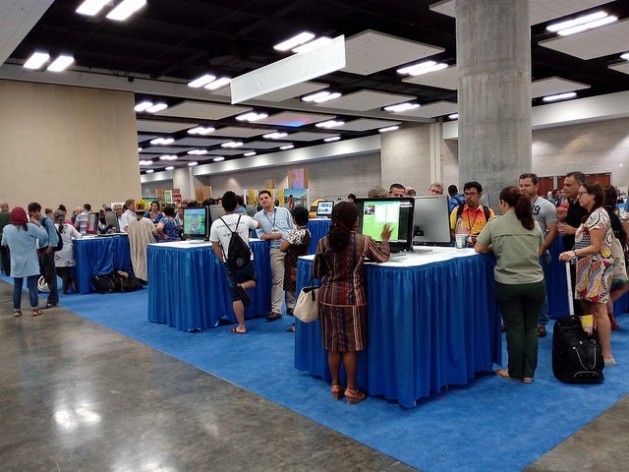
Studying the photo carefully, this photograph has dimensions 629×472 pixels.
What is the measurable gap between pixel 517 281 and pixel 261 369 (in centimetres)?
215

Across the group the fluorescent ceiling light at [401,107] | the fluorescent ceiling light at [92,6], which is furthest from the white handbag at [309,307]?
the fluorescent ceiling light at [401,107]

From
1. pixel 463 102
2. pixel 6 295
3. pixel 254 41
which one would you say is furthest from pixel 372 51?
pixel 6 295

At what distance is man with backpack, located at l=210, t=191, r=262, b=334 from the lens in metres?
5.08

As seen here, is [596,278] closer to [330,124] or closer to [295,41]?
[295,41]

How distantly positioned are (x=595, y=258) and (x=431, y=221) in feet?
4.13

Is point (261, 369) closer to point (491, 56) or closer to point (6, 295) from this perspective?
point (491, 56)

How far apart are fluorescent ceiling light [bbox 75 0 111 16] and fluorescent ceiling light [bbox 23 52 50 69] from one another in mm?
2545

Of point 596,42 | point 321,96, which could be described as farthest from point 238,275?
point 321,96

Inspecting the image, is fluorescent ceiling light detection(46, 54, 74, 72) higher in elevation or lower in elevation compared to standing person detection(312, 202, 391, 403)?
higher

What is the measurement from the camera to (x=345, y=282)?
3.25m

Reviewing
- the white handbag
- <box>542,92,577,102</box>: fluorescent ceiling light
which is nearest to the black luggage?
the white handbag

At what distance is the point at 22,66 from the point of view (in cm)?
1055

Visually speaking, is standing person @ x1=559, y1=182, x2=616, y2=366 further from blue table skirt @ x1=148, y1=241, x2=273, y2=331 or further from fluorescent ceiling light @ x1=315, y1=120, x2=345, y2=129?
fluorescent ceiling light @ x1=315, y1=120, x2=345, y2=129

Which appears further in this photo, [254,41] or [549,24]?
[254,41]
